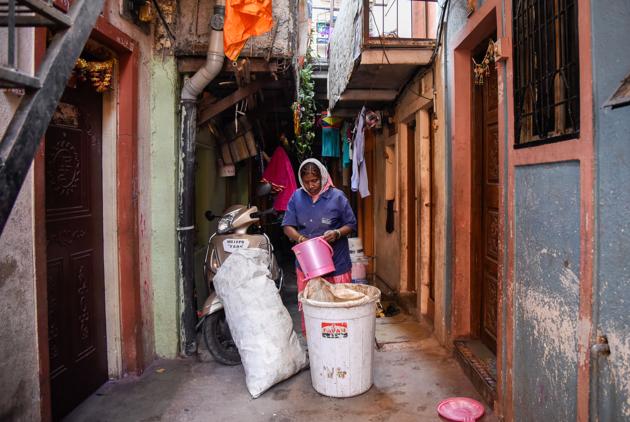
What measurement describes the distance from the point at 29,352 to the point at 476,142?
4121mm

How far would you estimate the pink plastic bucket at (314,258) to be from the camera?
411 centimetres

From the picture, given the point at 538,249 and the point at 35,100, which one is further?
the point at 538,249

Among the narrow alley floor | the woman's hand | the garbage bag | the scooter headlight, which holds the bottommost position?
the narrow alley floor

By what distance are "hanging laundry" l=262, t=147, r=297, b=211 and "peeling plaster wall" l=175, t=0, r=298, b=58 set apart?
13.0 ft

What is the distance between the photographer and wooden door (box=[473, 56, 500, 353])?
4.28m

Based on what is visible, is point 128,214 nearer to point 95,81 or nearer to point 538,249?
point 95,81

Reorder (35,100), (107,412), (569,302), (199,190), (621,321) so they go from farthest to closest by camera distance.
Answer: (199,190) < (107,412) < (569,302) < (621,321) < (35,100)

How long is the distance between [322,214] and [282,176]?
4115 millimetres

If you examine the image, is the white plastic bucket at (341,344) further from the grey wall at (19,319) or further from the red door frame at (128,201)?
the grey wall at (19,319)

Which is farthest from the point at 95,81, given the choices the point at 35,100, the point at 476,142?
the point at 476,142

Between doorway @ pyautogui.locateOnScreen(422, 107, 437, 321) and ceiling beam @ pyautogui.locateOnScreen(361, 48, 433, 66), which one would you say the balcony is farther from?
doorway @ pyautogui.locateOnScreen(422, 107, 437, 321)

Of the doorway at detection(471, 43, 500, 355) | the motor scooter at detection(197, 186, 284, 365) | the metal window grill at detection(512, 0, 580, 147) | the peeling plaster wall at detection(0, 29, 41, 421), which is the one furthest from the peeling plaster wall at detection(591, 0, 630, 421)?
the motor scooter at detection(197, 186, 284, 365)

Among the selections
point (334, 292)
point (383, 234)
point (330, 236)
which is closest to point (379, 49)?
point (330, 236)

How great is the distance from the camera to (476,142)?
462cm
